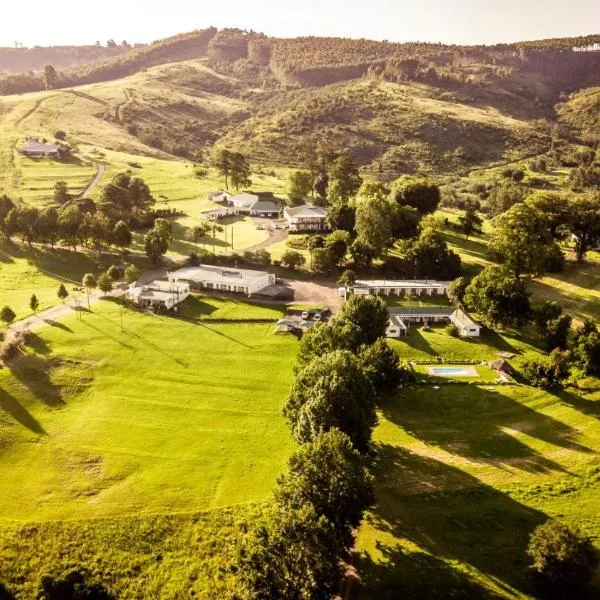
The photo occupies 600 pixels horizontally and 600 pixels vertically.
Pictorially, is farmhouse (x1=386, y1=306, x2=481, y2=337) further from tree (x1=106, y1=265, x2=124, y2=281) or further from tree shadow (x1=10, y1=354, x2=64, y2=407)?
tree (x1=106, y1=265, x2=124, y2=281)

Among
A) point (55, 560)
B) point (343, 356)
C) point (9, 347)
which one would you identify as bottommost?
point (55, 560)

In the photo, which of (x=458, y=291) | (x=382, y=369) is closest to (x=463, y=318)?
(x=458, y=291)

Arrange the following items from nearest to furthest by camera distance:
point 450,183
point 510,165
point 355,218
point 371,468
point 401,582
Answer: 1. point 401,582
2. point 371,468
3. point 355,218
4. point 450,183
5. point 510,165

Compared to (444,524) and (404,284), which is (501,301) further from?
(444,524)

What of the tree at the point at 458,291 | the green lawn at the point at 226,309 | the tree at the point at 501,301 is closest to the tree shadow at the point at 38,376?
the green lawn at the point at 226,309

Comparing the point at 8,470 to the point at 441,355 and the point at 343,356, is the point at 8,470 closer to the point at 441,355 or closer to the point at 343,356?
the point at 343,356

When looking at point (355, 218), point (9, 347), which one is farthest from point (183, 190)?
point (9, 347)

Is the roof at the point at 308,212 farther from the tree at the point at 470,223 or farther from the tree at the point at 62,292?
the tree at the point at 62,292
